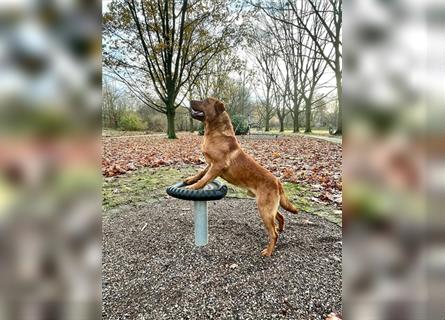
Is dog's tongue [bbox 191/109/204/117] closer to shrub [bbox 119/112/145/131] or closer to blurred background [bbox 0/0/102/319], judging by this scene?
blurred background [bbox 0/0/102/319]

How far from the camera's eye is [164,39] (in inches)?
689

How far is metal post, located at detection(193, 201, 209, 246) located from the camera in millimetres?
2740

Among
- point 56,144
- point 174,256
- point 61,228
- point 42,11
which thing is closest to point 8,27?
point 42,11

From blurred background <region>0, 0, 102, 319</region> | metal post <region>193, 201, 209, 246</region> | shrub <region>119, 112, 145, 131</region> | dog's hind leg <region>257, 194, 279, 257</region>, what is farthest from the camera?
shrub <region>119, 112, 145, 131</region>

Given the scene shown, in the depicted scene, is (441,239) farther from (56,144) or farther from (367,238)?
(56,144)

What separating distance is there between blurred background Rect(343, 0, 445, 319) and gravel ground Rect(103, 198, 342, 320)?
65.0 inches

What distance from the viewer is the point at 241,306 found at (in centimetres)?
194

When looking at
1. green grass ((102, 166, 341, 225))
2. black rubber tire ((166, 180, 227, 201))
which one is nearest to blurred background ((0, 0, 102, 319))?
black rubber tire ((166, 180, 227, 201))

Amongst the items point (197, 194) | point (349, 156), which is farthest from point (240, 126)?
point (349, 156)

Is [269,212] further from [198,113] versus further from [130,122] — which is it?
[130,122]

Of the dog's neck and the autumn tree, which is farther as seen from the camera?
the autumn tree

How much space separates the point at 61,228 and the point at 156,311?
67.6 inches

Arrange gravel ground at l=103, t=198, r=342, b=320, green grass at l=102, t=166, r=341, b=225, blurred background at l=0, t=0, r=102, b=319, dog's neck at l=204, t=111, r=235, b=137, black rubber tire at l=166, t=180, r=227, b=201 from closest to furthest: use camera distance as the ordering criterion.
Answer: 1. blurred background at l=0, t=0, r=102, b=319
2. gravel ground at l=103, t=198, r=342, b=320
3. black rubber tire at l=166, t=180, r=227, b=201
4. dog's neck at l=204, t=111, r=235, b=137
5. green grass at l=102, t=166, r=341, b=225

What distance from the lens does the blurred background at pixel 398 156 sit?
0.41 meters
